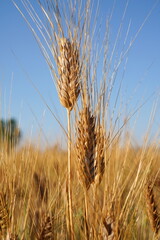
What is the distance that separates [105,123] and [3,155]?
→ 24.5 inches

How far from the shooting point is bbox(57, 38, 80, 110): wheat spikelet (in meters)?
1.66

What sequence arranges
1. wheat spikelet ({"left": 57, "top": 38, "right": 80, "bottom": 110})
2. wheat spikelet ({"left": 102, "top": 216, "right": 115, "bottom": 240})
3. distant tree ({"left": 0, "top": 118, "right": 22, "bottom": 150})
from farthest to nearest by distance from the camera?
1. distant tree ({"left": 0, "top": 118, "right": 22, "bottom": 150})
2. wheat spikelet ({"left": 57, "top": 38, "right": 80, "bottom": 110})
3. wheat spikelet ({"left": 102, "top": 216, "right": 115, "bottom": 240})

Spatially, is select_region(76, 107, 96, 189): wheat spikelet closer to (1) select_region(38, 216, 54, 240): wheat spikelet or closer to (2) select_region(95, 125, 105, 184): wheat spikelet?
(2) select_region(95, 125, 105, 184): wheat spikelet

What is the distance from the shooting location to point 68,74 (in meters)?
1.68

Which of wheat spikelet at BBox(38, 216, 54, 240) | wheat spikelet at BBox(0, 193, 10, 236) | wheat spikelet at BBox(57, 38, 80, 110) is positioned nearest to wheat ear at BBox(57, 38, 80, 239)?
wheat spikelet at BBox(57, 38, 80, 110)

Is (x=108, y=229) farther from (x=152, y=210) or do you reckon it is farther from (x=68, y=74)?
(x=68, y=74)

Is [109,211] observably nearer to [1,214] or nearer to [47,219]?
[47,219]

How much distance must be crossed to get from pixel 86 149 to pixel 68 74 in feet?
1.26

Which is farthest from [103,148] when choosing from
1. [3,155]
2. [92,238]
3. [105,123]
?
[3,155]

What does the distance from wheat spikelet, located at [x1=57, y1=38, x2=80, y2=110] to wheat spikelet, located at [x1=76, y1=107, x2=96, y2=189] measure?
155 millimetres

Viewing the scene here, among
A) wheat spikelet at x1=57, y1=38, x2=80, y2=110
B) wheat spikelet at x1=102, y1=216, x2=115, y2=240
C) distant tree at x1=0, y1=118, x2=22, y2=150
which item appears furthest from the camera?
distant tree at x1=0, y1=118, x2=22, y2=150

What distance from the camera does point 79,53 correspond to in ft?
5.54

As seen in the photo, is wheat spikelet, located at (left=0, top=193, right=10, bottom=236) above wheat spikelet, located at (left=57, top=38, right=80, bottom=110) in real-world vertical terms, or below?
below

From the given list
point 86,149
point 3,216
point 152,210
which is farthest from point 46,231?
point 152,210
